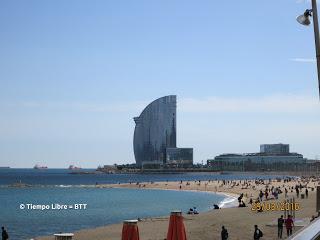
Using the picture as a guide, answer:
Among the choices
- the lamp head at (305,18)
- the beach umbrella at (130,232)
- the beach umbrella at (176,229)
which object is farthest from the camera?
the beach umbrella at (176,229)

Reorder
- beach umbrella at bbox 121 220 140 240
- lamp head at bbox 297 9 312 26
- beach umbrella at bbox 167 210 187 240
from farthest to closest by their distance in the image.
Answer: beach umbrella at bbox 167 210 187 240 < beach umbrella at bbox 121 220 140 240 < lamp head at bbox 297 9 312 26

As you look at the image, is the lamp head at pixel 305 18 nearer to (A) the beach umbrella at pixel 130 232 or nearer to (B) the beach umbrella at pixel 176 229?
(A) the beach umbrella at pixel 130 232

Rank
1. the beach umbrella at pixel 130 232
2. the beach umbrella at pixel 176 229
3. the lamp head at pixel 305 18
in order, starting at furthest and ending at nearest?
1. the beach umbrella at pixel 176 229
2. the beach umbrella at pixel 130 232
3. the lamp head at pixel 305 18

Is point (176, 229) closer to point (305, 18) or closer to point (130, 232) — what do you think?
point (130, 232)

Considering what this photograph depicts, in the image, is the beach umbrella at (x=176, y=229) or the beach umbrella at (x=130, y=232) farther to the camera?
the beach umbrella at (x=176, y=229)

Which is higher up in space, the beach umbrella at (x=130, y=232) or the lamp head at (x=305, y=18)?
the lamp head at (x=305, y=18)

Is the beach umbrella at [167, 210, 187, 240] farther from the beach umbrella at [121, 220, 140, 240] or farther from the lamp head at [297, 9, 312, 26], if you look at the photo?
the lamp head at [297, 9, 312, 26]

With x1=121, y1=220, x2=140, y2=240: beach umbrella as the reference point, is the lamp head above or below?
above

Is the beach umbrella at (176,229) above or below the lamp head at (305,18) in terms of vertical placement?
→ below

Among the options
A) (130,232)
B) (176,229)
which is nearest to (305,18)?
(130,232)

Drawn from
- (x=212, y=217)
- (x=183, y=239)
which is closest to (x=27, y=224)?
(x=212, y=217)

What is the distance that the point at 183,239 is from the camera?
14.3 metres

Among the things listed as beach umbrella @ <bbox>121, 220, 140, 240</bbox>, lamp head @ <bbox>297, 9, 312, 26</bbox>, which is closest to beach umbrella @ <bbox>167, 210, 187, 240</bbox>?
beach umbrella @ <bbox>121, 220, 140, 240</bbox>

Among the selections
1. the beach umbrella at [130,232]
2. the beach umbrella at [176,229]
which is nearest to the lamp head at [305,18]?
the beach umbrella at [130,232]
